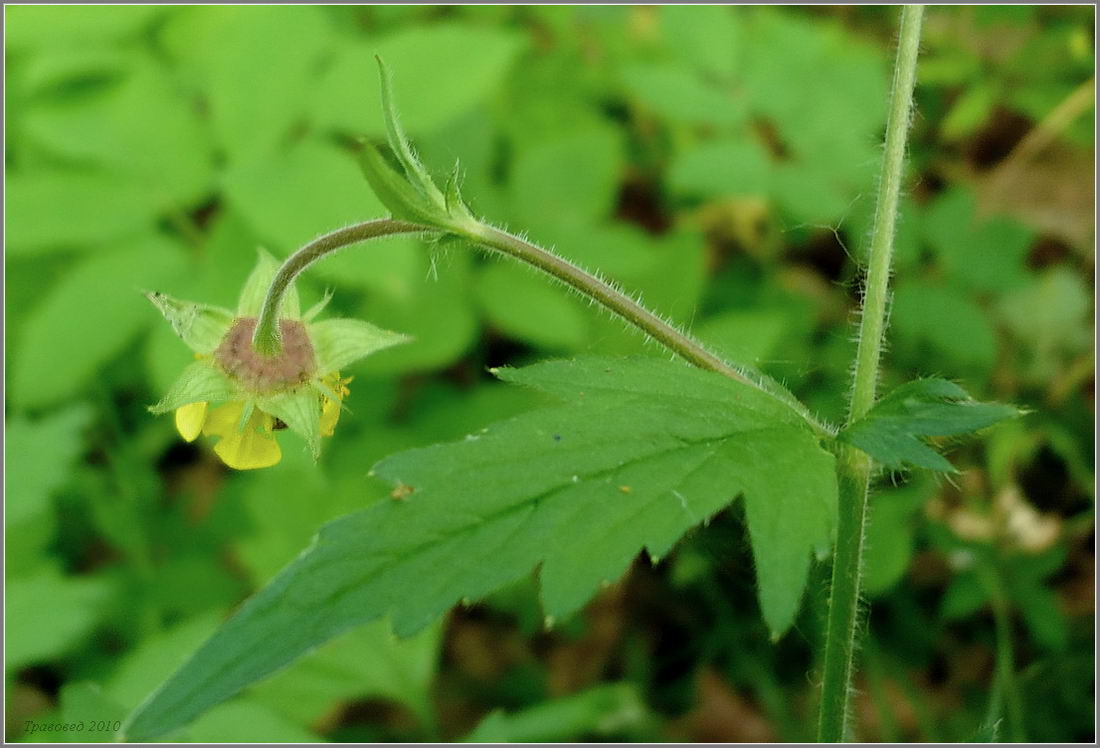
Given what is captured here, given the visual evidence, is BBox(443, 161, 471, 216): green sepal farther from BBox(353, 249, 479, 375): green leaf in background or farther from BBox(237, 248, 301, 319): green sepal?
BBox(353, 249, 479, 375): green leaf in background

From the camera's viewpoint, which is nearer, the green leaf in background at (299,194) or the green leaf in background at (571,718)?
the green leaf in background at (571,718)

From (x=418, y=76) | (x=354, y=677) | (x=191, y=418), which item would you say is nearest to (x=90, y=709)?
(x=191, y=418)

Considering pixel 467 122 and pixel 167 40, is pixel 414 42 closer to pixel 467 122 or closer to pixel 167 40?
pixel 467 122

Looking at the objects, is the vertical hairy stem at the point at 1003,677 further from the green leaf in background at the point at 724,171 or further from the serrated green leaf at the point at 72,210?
the serrated green leaf at the point at 72,210

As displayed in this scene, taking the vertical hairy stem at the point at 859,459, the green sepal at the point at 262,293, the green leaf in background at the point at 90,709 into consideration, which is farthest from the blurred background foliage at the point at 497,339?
the vertical hairy stem at the point at 859,459

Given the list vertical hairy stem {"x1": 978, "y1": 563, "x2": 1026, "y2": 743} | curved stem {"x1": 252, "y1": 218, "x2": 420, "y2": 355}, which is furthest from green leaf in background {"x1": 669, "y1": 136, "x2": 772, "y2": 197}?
curved stem {"x1": 252, "y1": 218, "x2": 420, "y2": 355}
